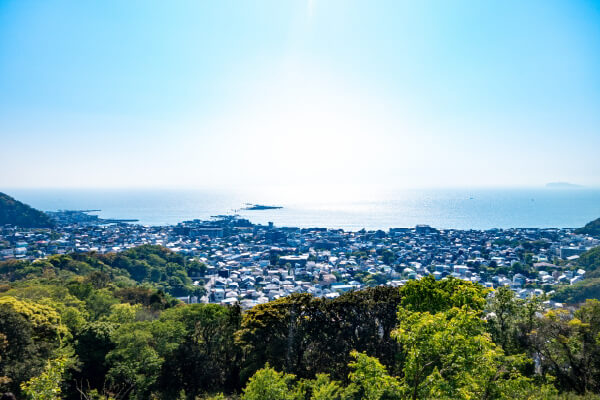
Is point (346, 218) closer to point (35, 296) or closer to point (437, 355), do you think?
point (35, 296)

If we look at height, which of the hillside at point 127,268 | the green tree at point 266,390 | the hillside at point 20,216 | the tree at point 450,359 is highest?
the tree at point 450,359

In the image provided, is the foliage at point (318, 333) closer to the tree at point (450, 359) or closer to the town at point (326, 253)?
the tree at point (450, 359)

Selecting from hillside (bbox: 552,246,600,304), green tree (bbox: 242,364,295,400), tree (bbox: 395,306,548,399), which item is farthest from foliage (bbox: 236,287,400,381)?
hillside (bbox: 552,246,600,304)

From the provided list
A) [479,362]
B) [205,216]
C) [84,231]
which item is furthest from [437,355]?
[205,216]

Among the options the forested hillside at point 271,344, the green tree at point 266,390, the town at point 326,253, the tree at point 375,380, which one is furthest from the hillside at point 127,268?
the tree at point 375,380

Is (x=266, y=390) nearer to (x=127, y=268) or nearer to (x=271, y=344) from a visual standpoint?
(x=271, y=344)
